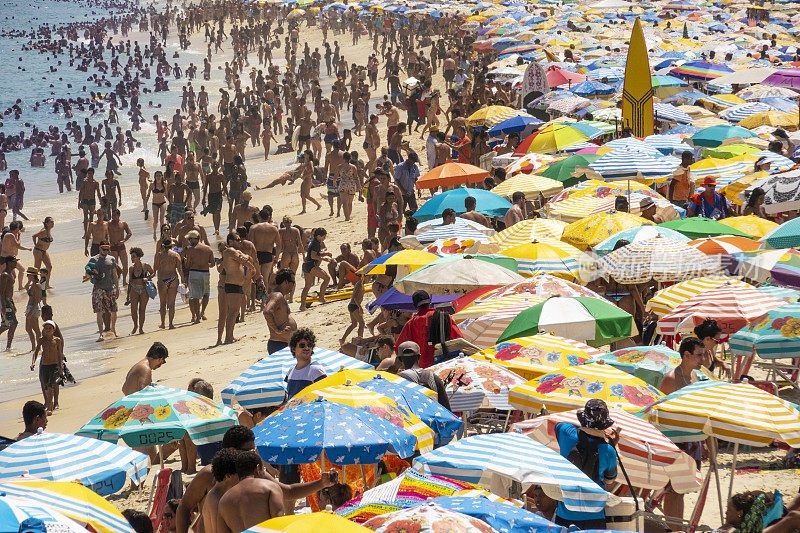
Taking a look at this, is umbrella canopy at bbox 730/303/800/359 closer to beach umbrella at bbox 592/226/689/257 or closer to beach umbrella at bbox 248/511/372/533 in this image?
beach umbrella at bbox 592/226/689/257

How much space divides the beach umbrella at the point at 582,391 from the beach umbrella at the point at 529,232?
3961 millimetres

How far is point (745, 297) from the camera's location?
7.66 meters

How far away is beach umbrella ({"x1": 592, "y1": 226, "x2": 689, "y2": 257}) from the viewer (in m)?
9.19

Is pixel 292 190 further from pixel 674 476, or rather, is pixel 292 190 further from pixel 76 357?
pixel 674 476

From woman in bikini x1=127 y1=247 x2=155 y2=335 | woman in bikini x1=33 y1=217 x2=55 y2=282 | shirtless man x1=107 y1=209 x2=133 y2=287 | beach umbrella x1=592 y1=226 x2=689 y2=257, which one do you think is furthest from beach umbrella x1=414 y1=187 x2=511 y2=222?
woman in bikini x1=33 y1=217 x2=55 y2=282

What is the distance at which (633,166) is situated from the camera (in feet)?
37.7

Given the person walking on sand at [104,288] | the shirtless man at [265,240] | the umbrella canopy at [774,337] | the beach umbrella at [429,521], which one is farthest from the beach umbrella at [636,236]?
the person walking on sand at [104,288]

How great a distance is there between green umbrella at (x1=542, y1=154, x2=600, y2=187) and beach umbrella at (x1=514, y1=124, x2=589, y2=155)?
1.20 metres

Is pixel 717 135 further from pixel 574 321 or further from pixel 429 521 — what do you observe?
pixel 429 521

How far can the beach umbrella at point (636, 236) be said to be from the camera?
A: 9188mm

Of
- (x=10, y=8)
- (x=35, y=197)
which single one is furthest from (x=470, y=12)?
(x=10, y=8)

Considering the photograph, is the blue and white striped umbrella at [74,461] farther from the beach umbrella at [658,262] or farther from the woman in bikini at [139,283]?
the woman in bikini at [139,283]

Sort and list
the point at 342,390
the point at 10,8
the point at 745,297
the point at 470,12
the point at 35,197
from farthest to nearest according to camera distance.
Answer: the point at 10,8 → the point at 470,12 → the point at 35,197 → the point at 745,297 → the point at 342,390

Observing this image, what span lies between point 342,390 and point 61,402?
642cm
